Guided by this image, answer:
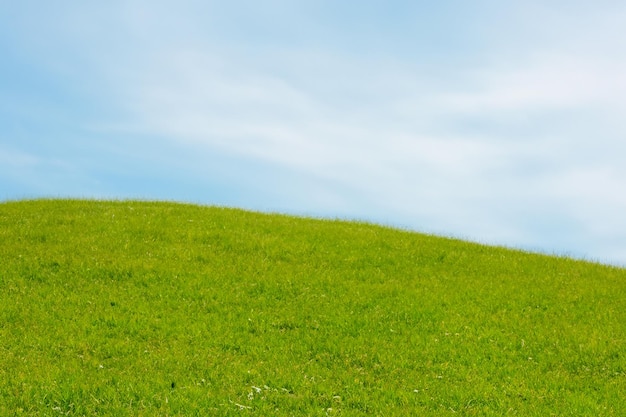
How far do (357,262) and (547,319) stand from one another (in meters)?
6.24

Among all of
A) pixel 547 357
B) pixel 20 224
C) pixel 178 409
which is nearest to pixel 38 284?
pixel 20 224

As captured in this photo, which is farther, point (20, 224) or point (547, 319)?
point (20, 224)

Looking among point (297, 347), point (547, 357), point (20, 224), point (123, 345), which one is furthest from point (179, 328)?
point (20, 224)

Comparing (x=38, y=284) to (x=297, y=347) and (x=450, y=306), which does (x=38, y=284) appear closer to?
(x=297, y=347)

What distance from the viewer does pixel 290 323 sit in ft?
56.6

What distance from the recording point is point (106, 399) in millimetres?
12547

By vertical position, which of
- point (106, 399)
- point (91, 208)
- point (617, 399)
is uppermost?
point (91, 208)

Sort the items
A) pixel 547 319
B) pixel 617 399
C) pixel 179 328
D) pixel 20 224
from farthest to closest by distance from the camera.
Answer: pixel 20 224 → pixel 547 319 → pixel 179 328 → pixel 617 399

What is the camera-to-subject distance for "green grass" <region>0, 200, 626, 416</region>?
13.3m

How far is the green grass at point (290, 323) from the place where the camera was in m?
13.3

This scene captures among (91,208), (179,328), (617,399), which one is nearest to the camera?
(617,399)

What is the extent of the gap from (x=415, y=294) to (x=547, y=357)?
4.36m

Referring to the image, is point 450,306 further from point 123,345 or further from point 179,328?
point 123,345

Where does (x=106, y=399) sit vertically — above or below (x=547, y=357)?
below
